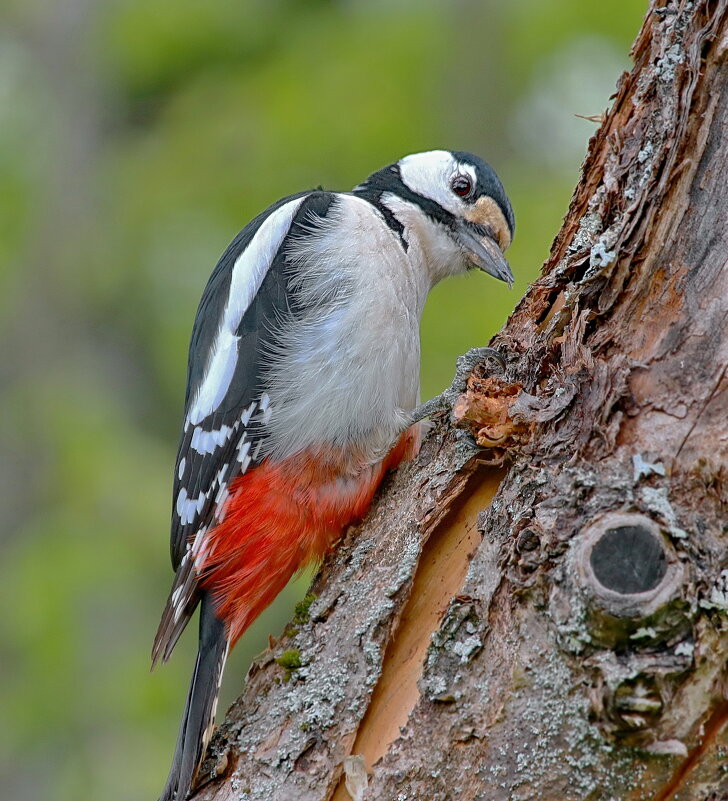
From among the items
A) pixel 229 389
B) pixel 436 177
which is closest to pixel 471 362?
pixel 229 389

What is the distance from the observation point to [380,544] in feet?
8.37

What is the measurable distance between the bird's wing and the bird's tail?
11 centimetres

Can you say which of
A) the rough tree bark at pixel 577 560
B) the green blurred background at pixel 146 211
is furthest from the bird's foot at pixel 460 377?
the green blurred background at pixel 146 211

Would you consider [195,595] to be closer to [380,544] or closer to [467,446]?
[380,544]

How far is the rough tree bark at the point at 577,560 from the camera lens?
1786 mm

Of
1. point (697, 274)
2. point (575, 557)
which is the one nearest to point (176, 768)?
point (575, 557)

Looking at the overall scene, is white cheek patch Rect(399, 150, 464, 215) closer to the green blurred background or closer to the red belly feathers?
the red belly feathers

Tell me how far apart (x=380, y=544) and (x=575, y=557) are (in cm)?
79

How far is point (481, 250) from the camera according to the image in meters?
3.65

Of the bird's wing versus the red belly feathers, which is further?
the bird's wing

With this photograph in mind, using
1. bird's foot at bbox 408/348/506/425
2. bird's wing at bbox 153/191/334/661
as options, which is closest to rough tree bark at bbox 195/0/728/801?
bird's foot at bbox 408/348/506/425

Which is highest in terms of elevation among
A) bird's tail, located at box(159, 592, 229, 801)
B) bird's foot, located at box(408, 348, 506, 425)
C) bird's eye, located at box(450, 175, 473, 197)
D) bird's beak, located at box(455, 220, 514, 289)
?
bird's eye, located at box(450, 175, 473, 197)

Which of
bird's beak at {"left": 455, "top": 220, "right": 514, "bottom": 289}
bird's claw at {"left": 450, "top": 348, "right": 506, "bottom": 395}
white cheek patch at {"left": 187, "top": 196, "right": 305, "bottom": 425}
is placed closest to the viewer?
bird's claw at {"left": 450, "top": 348, "right": 506, "bottom": 395}

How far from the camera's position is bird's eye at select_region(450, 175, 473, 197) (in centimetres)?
375
